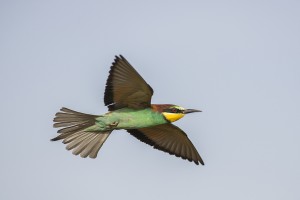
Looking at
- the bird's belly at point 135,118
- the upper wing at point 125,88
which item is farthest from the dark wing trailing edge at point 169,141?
the upper wing at point 125,88

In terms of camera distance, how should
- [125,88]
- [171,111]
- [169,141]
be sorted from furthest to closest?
[169,141] → [171,111] → [125,88]

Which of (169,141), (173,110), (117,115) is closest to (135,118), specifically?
(117,115)

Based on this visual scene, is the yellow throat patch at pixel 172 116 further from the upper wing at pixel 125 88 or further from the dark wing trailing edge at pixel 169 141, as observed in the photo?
the dark wing trailing edge at pixel 169 141

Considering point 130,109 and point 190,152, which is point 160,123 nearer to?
point 130,109

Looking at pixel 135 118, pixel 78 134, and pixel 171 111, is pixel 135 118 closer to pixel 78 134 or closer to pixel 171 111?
pixel 171 111

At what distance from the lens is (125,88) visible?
5.93m

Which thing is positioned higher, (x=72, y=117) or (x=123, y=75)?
(x=123, y=75)

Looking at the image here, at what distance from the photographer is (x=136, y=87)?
5883 mm

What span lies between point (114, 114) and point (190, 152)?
4.17 ft

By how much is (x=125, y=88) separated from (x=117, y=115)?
27 centimetres

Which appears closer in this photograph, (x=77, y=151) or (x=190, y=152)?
(x=77, y=151)

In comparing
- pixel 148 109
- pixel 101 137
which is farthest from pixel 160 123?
pixel 101 137

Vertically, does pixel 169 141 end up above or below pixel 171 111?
below

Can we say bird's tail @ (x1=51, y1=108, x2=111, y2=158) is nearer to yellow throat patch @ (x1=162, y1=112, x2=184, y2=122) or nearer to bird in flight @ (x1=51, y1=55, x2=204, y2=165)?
bird in flight @ (x1=51, y1=55, x2=204, y2=165)
